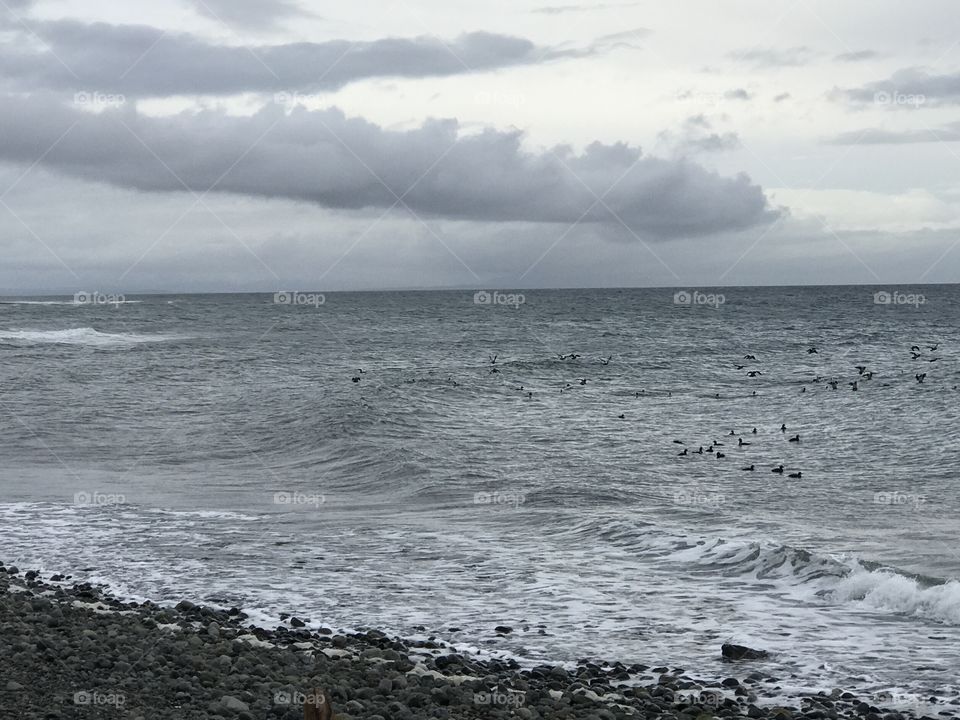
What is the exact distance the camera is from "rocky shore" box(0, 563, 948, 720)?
859 cm

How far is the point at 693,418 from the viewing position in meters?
31.1

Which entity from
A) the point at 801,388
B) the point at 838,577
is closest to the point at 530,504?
the point at 838,577

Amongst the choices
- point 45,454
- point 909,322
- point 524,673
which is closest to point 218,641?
point 524,673

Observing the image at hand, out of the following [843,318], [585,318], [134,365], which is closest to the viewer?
[134,365]

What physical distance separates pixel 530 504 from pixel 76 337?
58.9 m

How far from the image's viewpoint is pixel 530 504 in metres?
18.7

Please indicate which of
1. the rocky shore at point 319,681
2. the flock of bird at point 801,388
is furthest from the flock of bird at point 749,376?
the rocky shore at point 319,681

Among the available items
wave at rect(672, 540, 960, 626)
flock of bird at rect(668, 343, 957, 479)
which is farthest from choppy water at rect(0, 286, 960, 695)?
flock of bird at rect(668, 343, 957, 479)

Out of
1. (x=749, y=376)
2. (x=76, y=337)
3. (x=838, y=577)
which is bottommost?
(x=838, y=577)

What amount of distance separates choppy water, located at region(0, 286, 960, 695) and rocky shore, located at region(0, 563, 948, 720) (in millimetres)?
659

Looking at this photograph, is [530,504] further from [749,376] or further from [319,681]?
[749,376]

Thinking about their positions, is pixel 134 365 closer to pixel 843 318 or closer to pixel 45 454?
pixel 45 454

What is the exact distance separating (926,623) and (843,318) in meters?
88.3

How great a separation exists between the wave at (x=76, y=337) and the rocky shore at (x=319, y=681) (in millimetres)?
55406
